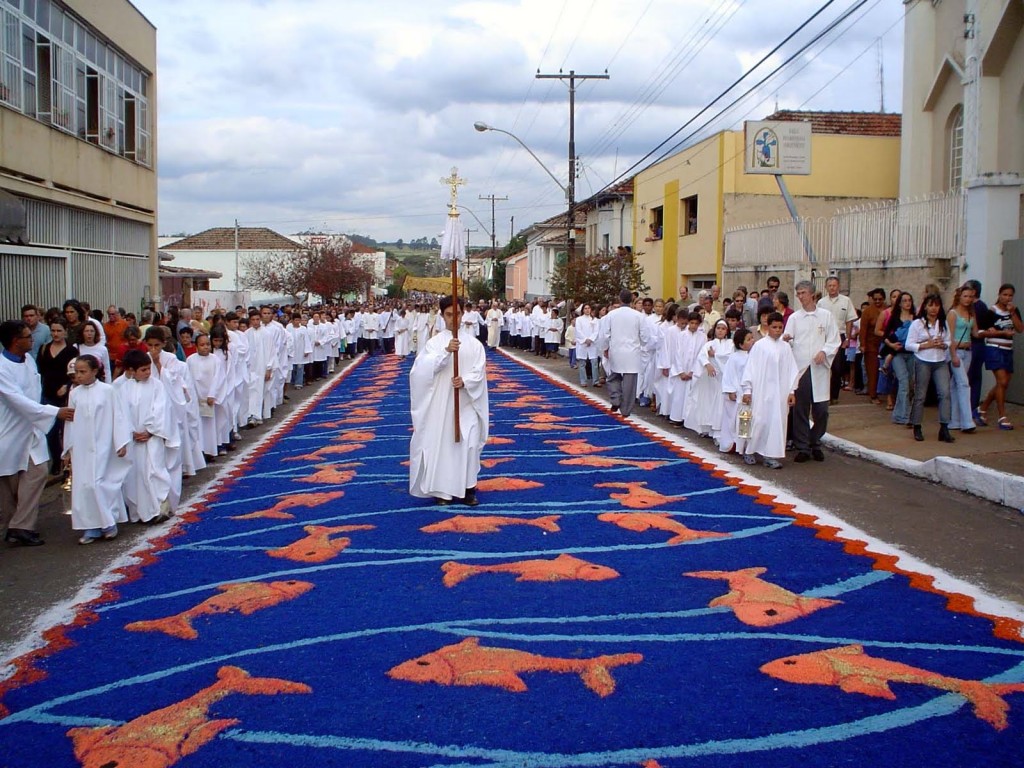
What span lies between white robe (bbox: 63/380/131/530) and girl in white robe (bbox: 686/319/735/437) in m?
7.13

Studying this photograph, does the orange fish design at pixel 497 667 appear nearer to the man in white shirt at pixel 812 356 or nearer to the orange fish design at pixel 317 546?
the orange fish design at pixel 317 546

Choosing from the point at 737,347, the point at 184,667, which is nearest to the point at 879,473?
the point at 737,347

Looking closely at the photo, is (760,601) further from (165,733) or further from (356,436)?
(356,436)

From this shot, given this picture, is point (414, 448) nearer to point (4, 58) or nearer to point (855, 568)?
→ point (855, 568)

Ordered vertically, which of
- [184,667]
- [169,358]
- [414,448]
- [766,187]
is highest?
[766,187]

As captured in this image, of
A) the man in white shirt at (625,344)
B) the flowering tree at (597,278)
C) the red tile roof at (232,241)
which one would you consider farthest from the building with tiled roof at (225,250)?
the man in white shirt at (625,344)

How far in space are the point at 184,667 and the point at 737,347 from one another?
7704 mm

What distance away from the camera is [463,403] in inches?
346

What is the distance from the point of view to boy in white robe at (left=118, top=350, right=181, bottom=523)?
827cm

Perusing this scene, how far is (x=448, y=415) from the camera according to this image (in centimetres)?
873

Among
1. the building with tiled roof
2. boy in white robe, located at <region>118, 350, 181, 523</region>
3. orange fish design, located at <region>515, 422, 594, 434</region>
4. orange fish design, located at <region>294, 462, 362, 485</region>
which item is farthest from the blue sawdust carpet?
the building with tiled roof

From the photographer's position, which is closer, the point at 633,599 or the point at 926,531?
the point at 633,599

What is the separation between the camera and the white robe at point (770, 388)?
10.4 meters

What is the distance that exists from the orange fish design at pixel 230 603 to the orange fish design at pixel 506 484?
3.22 metres
